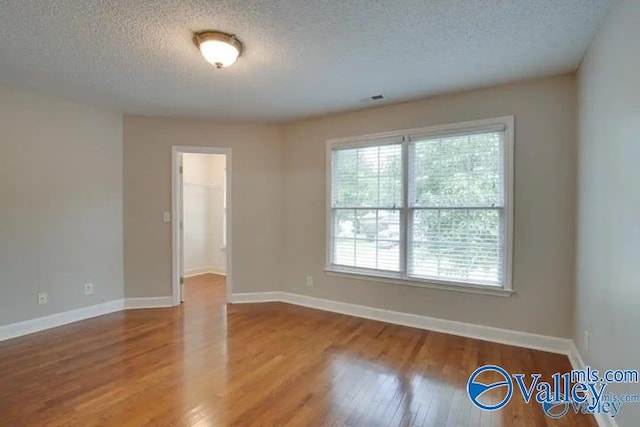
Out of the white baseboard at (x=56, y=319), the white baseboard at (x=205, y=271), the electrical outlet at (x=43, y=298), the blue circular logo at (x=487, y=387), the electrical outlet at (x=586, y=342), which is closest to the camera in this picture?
the blue circular logo at (x=487, y=387)

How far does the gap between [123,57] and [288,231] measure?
2755 millimetres

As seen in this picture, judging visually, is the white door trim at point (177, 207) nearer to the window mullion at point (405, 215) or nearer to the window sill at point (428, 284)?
the window sill at point (428, 284)

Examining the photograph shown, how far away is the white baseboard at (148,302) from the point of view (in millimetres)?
4418

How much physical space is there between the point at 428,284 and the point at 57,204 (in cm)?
421

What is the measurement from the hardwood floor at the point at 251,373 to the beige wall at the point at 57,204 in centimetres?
51

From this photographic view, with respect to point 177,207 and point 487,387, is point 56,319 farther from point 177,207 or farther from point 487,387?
point 487,387

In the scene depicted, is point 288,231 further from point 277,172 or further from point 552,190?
point 552,190

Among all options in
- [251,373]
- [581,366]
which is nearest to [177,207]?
[251,373]

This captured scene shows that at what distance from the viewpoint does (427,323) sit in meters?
3.68

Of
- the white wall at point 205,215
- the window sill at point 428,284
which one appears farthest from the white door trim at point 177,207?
the white wall at point 205,215

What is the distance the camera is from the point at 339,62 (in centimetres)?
279

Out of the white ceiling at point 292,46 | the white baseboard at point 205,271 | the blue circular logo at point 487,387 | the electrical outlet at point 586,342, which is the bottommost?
the blue circular logo at point 487,387

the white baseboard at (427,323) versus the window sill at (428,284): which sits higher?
the window sill at (428,284)

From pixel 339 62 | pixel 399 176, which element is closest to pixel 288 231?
pixel 399 176
